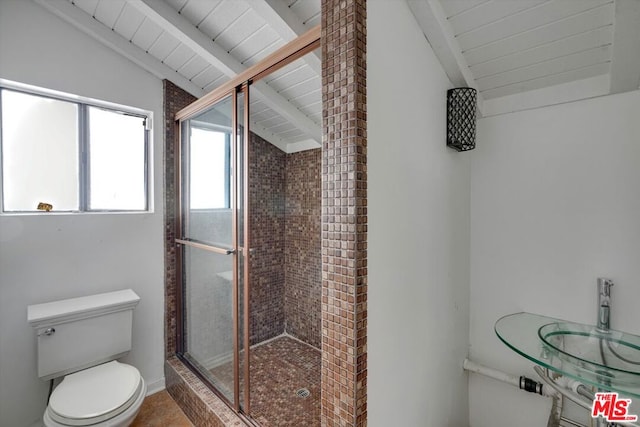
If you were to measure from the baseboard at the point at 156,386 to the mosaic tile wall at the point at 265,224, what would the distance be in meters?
1.13

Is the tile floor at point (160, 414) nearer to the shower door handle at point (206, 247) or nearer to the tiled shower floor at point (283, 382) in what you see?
the tiled shower floor at point (283, 382)

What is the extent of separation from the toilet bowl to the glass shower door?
45 centimetres

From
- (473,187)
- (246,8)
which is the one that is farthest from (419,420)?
(246,8)

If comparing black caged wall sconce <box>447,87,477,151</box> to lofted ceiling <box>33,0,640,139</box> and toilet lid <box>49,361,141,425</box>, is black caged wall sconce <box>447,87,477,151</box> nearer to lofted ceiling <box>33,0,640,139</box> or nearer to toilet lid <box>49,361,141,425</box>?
lofted ceiling <box>33,0,640,139</box>

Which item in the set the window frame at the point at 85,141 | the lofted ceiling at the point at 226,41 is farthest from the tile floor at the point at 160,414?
the lofted ceiling at the point at 226,41

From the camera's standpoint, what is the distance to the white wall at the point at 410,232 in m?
1.03

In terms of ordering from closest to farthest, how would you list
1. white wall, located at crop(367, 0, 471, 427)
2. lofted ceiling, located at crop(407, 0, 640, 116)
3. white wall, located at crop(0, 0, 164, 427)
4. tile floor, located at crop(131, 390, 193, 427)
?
white wall, located at crop(367, 0, 471, 427)
lofted ceiling, located at crop(407, 0, 640, 116)
white wall, located at crop(0, 0, 164, 427)
tile floor, located at crop(131, 390, 193, 427)

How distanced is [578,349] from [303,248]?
4.54ft

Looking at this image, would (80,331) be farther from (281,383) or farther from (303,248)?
(303,248)

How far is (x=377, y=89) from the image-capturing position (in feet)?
3.38

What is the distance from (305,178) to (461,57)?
3.35 feet

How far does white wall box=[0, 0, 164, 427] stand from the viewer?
1.67 meters

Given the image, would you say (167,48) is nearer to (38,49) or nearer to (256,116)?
(38,49)

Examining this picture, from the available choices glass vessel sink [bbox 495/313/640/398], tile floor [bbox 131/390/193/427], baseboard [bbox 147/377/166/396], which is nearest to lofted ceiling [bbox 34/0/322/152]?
glass vessel sink [bbox 495/313/640/398]
